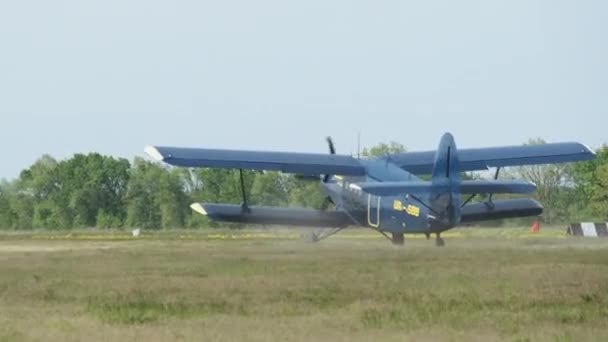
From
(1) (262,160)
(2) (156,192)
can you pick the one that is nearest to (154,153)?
(1) (262,160)

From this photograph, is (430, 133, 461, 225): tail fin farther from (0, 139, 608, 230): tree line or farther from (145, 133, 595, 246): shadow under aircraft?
(0, 139, 608, 230): tree line

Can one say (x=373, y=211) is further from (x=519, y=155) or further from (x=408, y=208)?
(x=519, y=155)

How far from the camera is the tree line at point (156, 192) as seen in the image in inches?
2965

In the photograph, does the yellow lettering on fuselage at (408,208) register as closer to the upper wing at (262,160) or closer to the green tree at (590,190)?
the upper wing at (262,160)

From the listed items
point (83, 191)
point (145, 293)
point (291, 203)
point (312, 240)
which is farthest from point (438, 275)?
point (83, 191)

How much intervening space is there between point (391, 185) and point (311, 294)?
36.6 feet

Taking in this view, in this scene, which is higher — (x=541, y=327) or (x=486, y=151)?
(x=486, y=151)

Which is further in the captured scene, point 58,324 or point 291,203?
point 291,203

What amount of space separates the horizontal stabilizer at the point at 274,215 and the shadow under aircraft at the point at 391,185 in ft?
0.09

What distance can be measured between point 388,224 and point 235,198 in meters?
44.2

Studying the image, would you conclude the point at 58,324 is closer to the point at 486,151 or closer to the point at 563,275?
the point at 563,275

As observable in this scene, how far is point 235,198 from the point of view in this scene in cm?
7794

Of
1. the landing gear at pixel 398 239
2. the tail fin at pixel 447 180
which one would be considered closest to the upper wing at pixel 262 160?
the landing gear at pixel 398 239

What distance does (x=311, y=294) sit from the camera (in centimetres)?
1995
